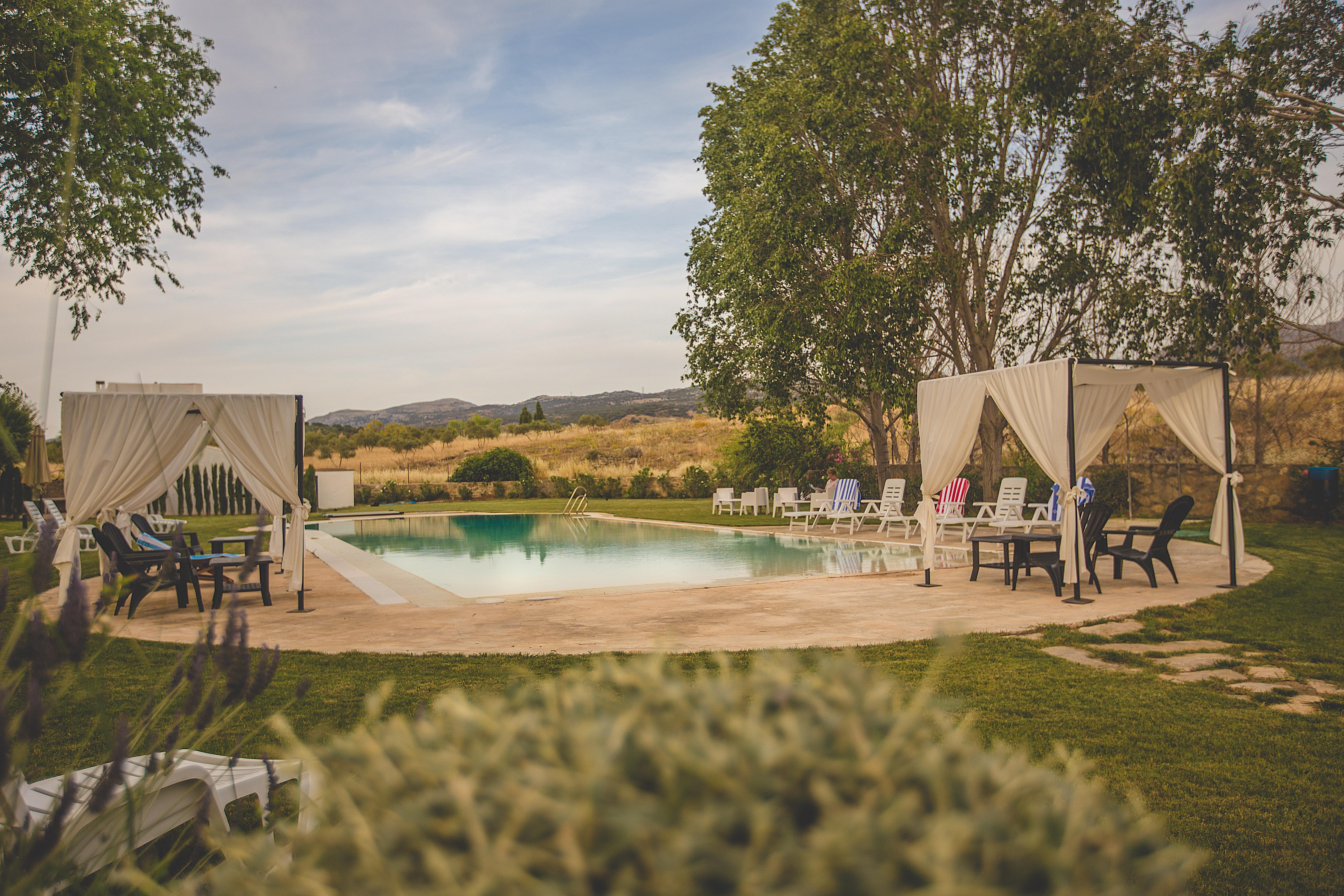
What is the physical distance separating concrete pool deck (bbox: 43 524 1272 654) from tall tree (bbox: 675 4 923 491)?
5.00m

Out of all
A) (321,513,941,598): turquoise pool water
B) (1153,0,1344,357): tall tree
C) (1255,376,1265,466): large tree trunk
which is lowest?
(321,513,941,598): turquoise pool water

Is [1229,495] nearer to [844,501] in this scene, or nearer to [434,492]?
[844,501]

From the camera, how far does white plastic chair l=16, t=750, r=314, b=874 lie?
172cm

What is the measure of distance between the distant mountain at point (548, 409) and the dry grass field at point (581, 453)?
16310 mm

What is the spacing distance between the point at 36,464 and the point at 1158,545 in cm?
936

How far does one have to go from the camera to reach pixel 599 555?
12438mm

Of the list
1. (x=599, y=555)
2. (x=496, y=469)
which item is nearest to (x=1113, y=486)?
(x=599, y=555)

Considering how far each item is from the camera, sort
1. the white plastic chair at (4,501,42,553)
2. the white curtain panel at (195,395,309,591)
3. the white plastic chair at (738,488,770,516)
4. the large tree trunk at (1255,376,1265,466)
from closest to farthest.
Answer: the white curtain panel at (195,395,309,591), the white plastic chair at (4,501,42,553), the large tree trunk at (1255,376,1265,466), the white plastic chair at (738,488,770,516)

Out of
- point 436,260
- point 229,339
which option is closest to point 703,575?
point 229,339

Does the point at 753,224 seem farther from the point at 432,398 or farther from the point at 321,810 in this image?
the point at 432,398

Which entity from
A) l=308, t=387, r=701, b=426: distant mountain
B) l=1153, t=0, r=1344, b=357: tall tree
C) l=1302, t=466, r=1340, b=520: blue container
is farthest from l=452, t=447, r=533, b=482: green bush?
l=308, t=387, r=701, b=426: distant mountain

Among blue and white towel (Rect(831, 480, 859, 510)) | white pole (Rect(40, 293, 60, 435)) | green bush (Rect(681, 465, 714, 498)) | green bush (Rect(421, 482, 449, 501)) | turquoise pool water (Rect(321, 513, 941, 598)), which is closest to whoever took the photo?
white pole (Rect(40, 293, 60, 435))

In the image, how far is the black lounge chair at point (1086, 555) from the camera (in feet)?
24.6

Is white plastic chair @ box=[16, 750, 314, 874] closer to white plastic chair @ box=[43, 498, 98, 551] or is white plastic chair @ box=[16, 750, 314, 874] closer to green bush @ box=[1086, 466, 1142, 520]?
white plastic chair @ box=[43, 498, 98, 551]
